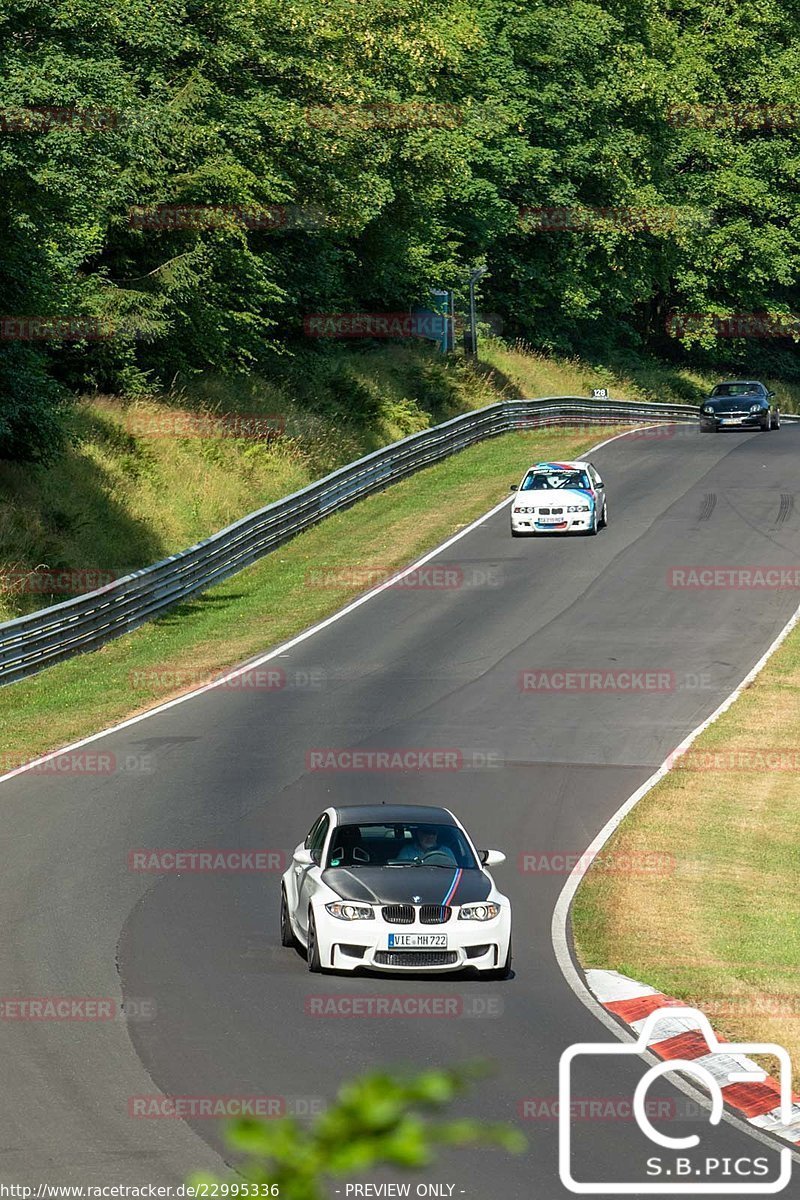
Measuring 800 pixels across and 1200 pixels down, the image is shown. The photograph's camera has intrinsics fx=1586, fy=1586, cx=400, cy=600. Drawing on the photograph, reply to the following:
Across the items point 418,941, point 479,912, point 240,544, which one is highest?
point 479,912

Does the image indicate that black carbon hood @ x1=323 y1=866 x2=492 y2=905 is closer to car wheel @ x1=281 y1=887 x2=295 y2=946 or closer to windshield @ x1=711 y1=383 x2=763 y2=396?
car wheel @ x1=281 y1=887 x2=295 y2=946

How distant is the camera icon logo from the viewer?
8633 millimetres

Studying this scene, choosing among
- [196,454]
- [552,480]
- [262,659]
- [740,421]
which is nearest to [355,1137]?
[262,659]

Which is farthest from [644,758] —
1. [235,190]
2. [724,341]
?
[724,341]

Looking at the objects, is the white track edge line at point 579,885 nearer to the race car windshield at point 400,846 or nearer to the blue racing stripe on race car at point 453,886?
the blue racing stripe on race car at point 453,886

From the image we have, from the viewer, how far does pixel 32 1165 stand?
343 inches

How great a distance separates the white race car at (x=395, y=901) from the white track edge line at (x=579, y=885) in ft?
2.67

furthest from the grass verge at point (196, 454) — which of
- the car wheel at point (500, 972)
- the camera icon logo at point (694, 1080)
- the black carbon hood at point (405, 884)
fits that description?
the camera icon logo at point (694, 1080)

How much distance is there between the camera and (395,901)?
13.3 meters

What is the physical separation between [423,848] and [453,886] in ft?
2.64

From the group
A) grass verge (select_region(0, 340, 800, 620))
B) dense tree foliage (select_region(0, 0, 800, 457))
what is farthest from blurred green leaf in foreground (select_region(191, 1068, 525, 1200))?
grass verge (select_region(0, 340, 800, 620))

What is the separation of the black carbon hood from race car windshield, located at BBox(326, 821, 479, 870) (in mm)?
171

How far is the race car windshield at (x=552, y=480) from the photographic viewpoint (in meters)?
38.7

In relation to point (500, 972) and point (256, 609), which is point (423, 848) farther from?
point (256, 609)
